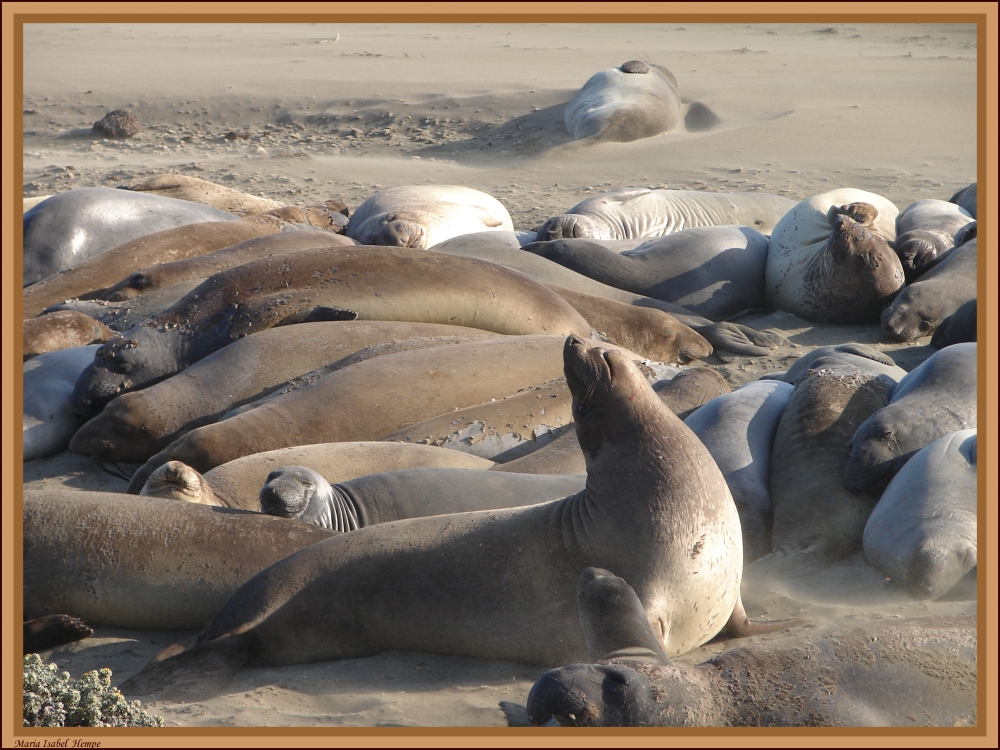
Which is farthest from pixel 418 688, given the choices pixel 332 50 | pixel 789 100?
pixel 332 50

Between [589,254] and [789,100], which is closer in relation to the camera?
[589,254]

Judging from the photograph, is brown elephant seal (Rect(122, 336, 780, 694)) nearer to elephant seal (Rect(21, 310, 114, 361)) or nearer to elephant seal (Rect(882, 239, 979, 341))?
elephant seal (Rect(21, 310, 114, 361))

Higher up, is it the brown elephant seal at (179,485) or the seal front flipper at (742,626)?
the brown elephant seal at (179,485)

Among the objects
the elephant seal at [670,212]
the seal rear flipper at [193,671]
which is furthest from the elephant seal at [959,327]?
the seal rear flipper at [193,671]

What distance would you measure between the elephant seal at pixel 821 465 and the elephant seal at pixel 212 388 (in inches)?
68.2

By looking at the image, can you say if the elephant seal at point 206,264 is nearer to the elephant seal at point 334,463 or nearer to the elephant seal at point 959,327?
the elephant seal at point 334,463

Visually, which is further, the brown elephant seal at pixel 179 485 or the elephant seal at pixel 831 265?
the elephant seal at pixel 831 265

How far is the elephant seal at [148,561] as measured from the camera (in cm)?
329

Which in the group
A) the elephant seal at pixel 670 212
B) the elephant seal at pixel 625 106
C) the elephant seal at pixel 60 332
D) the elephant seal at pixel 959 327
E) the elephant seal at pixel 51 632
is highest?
the elephant seal at pixel 625 106

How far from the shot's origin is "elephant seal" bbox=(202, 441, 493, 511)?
3.87 meters

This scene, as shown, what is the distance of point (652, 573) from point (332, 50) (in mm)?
19665

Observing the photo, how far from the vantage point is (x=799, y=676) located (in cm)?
236

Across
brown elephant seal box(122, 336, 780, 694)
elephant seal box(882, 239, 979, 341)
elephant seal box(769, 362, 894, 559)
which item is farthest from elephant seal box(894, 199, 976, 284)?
brown elephant seal box(122, 336, 780, 694)

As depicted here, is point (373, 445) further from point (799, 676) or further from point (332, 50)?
point (332, 50)
